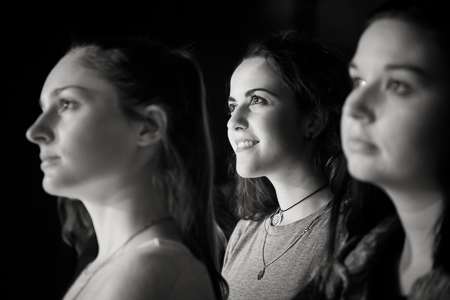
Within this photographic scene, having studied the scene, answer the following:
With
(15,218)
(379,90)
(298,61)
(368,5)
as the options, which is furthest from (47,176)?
(368,5)

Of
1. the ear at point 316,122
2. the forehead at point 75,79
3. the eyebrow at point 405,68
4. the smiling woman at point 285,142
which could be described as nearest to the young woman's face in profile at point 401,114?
the eyebrow at point 405,68

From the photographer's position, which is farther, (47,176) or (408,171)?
(47,176)

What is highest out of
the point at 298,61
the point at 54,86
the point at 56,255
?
the point at 54,86

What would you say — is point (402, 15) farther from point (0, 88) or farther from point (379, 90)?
point (0, 88)

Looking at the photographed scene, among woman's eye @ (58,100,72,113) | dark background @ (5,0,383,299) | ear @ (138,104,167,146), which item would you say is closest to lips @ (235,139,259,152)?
dark background @ (5,0,383,299)

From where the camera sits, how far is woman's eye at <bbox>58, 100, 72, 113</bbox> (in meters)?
1.13

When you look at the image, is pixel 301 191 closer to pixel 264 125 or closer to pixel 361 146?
pixel 264 125

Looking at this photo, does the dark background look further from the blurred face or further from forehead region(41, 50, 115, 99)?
forehead region(41, 50, 115, 99)

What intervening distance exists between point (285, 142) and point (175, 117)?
552 mm

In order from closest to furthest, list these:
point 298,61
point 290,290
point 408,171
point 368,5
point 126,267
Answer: point 408,171 < point 126,267 < point 290,290 < point 298,61 < point 368,5

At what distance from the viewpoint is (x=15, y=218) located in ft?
4.89

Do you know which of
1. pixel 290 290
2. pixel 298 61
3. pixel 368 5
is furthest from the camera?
pixel 368 5

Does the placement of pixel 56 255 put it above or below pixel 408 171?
below

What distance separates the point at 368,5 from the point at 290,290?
1.31m
